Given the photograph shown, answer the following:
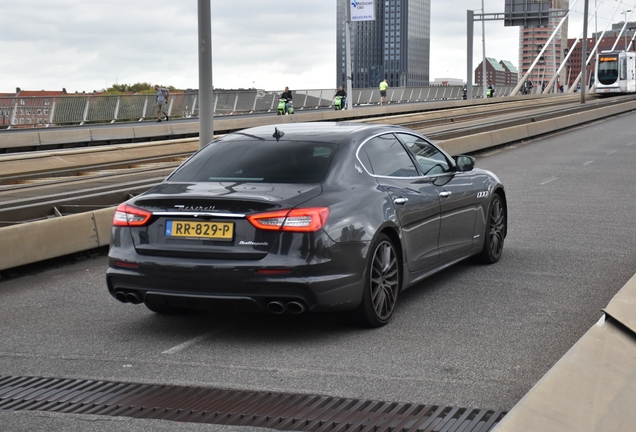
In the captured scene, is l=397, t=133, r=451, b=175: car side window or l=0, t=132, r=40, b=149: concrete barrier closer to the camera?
l=397, t=133, r=451, b=175: car side window

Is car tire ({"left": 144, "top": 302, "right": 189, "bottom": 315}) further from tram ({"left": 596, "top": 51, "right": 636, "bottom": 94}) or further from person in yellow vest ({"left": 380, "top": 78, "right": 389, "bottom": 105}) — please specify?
tram ({"left": 596, "top": 51, "right": 636, "bottom": 94})

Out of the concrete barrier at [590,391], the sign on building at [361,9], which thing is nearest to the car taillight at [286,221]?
the concrete barrier at [590,391]

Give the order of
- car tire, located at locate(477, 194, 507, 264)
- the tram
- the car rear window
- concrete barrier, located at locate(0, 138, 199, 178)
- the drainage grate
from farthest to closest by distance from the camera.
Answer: the tram, concrete barrier, located at locate(0, 138, 199, 178), car tire, located at locate(477, 194, 507, 264), the car rear window, the drainage grate

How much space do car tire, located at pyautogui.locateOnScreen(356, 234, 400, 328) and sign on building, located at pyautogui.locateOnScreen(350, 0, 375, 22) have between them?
42021 mm

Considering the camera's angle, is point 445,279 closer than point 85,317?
No

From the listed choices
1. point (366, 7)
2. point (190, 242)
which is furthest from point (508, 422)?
point (366, 7)

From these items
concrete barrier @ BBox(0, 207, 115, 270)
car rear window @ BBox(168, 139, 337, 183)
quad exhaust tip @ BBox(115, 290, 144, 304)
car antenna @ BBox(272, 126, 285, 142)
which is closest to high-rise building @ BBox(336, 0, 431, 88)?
concrete barrier @ BBox(0, 207, 115, 270)

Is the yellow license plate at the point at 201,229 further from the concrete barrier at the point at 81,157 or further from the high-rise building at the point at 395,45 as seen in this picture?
the high-rise building at the point at 395,45

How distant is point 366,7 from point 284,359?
143 ft

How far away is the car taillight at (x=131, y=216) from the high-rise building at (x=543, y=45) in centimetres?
6028

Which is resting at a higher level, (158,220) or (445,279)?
(158,220)

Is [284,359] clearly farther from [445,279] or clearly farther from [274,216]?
[445,279]

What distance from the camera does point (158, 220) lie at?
620 cm

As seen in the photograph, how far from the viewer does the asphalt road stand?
17.3 feet
